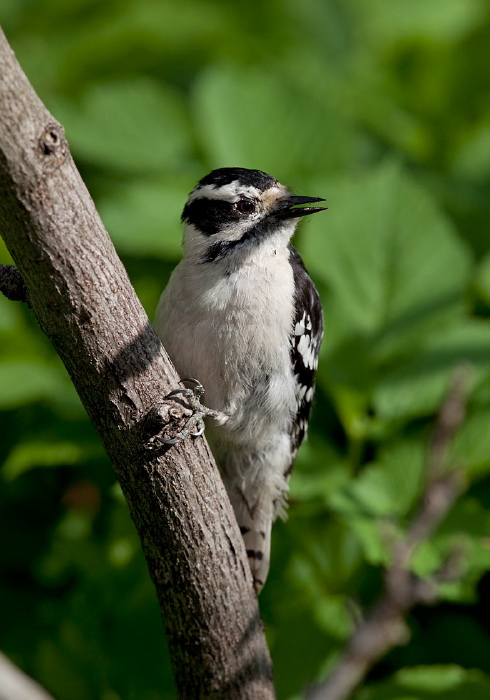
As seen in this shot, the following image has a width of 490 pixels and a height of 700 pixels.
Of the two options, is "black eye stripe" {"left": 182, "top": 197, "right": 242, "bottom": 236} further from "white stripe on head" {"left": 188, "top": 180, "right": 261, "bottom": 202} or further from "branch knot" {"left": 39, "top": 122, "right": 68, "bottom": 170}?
"branch knot" {"left": 39, "top": 122, "right": 68, "bottom": 170}

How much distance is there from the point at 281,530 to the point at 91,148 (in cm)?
281

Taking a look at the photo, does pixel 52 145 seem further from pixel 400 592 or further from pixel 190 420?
pixel 400 592

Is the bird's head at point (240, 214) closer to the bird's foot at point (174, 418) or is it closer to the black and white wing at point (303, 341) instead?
the black and white wing at point (303, 341)

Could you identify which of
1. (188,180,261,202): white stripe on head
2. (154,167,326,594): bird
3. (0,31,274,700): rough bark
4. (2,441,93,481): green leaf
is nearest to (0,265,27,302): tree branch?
(0,31,274,700): rough bark

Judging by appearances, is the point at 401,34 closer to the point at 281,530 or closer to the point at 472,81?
the point at 472,81

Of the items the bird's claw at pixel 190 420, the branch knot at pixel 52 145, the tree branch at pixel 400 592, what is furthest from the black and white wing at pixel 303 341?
the tree branch at pixel 400 592

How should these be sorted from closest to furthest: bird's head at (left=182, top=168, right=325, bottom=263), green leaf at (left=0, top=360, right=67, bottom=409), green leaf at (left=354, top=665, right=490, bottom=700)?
1. green leaf at (left=354, top=665, right=490, bottom=700)
2. bird's head at (left=182, top=168, right=325, bottom=263)
3. green leaf at (left=0, top=360, right=67, bottom=409)

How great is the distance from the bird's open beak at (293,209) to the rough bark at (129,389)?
3.64 ft

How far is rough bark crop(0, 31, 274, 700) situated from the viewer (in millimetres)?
2098

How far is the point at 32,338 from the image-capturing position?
184 inches

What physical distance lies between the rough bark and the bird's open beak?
3.64ft

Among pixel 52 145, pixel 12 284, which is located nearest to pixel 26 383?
pixel 12 284

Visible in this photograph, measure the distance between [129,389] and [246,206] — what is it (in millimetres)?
1297

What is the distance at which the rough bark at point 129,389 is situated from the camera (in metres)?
2.10
